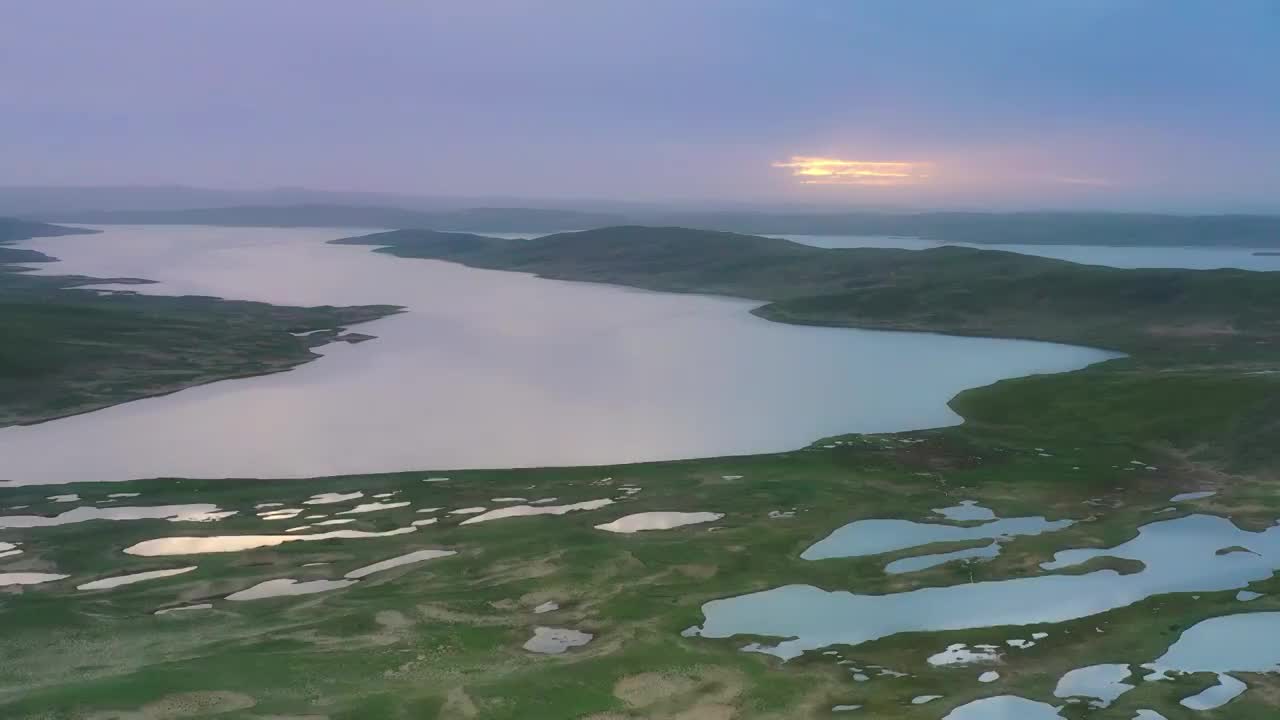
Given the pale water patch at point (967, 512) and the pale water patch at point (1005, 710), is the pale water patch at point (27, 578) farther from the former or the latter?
the pale water patch at point (967, 512)

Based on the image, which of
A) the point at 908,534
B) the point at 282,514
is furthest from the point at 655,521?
the point at 282,514

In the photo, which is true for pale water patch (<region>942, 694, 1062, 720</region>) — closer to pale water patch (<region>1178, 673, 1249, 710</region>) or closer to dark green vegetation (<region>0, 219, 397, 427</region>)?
pale water patch (<region>1178, 673, 1249, 710</region>)

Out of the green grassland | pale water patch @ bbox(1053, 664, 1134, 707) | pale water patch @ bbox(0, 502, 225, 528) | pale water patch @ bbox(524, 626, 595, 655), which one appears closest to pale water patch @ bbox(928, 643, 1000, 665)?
the green grassland

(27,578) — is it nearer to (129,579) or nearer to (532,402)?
(129,579)

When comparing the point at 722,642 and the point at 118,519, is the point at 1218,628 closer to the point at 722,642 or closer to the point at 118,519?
the point at 722,642

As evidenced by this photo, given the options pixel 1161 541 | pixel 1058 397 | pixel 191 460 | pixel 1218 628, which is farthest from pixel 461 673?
pixel 1058 397

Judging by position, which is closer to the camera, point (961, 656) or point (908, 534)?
point (961, 656)
